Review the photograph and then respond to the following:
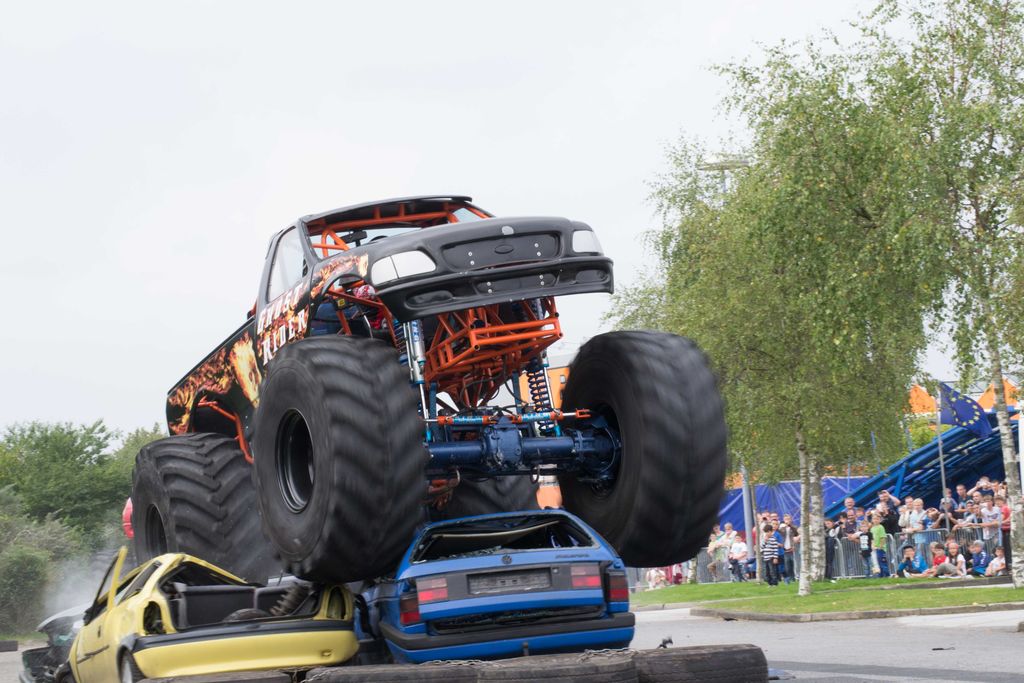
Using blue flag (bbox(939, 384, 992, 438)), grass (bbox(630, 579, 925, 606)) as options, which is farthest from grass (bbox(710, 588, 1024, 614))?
Answer: blue flag (bbox(939, 384, 992, 438))

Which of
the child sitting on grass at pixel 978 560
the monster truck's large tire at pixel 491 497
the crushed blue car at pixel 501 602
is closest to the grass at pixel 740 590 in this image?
the child sitting on grass at pixel 978 560

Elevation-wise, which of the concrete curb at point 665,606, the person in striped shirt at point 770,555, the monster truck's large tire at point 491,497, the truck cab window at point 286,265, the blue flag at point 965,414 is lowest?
the concrete curb at point 665,606

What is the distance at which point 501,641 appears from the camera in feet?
27.6

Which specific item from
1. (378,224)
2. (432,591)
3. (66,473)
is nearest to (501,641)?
(432,591)

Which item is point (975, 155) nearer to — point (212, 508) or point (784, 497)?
point (212, 508)

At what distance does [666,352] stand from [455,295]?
1596 millimetres

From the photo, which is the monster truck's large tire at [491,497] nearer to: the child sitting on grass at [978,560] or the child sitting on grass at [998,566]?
the child sitting on grass at [998,566]

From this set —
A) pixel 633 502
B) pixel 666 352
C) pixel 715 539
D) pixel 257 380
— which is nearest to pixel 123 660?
pixel 257 380

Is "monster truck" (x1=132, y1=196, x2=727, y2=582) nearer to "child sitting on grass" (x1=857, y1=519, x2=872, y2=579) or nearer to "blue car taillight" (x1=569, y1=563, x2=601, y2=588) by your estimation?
"blue car taillight" (x1=569, y1=563, x2=601, y2=588)

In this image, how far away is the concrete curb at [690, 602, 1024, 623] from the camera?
758 inches

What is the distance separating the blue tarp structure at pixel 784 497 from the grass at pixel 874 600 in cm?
1343

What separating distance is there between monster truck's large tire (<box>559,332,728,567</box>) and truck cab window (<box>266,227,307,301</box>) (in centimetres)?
225

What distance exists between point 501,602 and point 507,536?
909mm

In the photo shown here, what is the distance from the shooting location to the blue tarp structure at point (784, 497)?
39.5m
